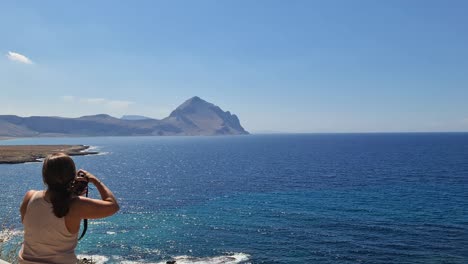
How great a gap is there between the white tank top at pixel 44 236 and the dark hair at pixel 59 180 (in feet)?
0.48

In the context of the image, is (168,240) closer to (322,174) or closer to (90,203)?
(90,203)

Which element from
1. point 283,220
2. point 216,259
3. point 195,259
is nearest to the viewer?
point 216,259

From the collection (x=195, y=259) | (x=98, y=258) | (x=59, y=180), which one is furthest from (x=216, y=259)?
(x=59, y=180)

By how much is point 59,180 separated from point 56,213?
0.43m

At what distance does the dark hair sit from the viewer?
463 cm

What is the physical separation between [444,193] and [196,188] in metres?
47.9

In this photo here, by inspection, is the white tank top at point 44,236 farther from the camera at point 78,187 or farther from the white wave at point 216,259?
the white wave at point 216,259

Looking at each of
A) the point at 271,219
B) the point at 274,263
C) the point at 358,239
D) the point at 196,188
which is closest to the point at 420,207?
the point at 358,239

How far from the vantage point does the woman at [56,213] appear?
4656mm

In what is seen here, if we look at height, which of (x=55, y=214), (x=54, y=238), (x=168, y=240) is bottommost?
(x=168, y=240)

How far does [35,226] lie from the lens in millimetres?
4762

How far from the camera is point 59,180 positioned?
466 centimetres

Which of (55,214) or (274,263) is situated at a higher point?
(55,214)

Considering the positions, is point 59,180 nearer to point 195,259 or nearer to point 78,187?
point 78,187
